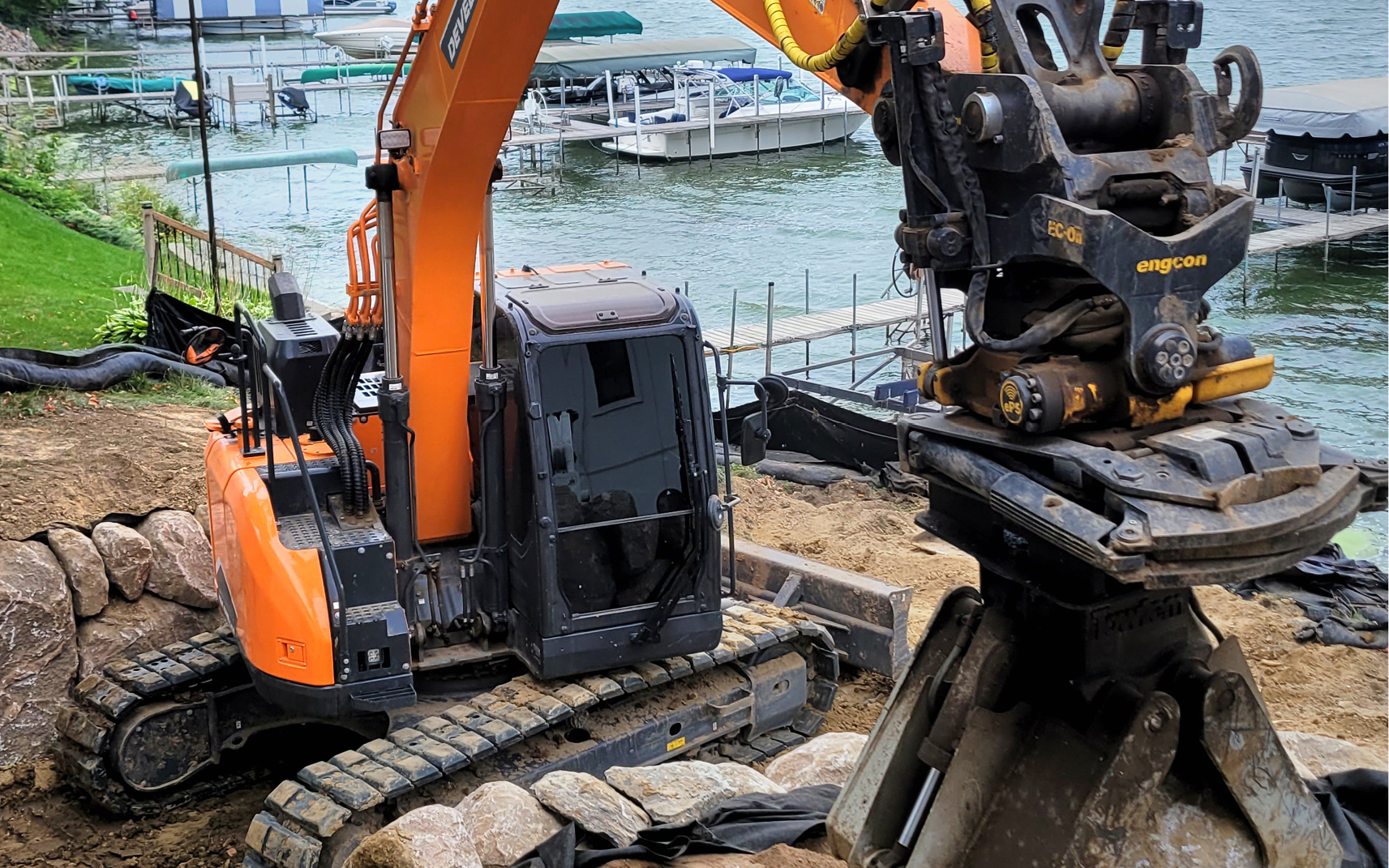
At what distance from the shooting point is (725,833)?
440 cm

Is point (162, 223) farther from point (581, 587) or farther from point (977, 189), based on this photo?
point (977, 189)

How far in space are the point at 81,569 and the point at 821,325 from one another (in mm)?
11869

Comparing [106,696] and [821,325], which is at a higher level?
[106,696]

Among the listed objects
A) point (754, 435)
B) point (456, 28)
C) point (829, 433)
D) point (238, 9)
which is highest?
point (238, 9)

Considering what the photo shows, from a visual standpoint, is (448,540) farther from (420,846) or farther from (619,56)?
(619,56)

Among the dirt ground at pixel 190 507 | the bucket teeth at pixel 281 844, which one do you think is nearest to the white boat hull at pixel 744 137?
the dirt ground at pixel 190 507

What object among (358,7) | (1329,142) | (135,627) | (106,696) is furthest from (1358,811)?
(358,7)

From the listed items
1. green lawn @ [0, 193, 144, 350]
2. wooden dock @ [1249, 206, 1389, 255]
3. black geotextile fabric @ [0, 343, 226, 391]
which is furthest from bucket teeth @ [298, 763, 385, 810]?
wooden dock @ [1249, 206, 1389, 255]

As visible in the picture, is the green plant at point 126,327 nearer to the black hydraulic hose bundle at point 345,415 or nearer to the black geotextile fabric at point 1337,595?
the black hydraulic hose bundle at point 345,415

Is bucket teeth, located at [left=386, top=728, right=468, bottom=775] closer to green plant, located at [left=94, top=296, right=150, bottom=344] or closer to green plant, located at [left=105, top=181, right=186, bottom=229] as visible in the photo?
green plant, located at [left=94, top=296, right=150, bottom=344]

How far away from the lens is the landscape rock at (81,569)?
7.70 m

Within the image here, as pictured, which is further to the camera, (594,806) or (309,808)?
(309,808)

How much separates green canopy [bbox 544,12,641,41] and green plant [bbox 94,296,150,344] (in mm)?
22563

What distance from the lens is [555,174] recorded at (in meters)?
34.2
